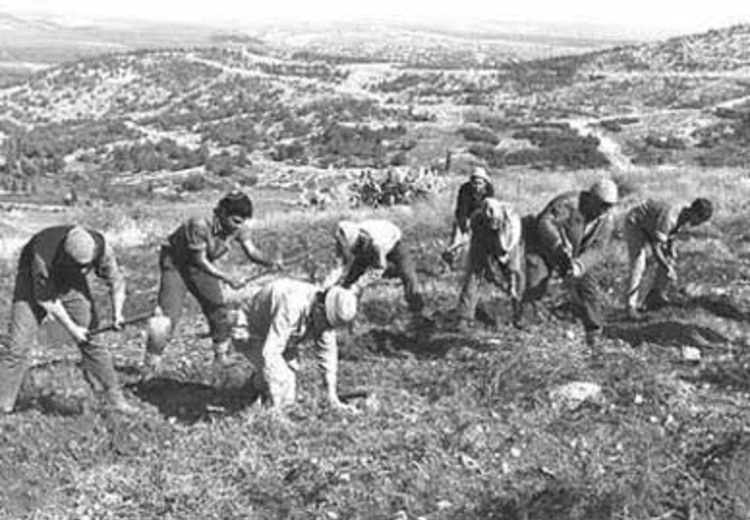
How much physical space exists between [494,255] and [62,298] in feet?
11.7

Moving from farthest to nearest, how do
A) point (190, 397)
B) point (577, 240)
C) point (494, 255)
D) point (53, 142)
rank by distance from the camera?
point (53, 142)
point (494, 255)
point (577, 240)
point (190, 397)

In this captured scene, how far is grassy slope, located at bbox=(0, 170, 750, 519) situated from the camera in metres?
6.59

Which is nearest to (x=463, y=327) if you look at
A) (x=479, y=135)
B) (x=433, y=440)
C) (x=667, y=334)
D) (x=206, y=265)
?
(x=667, y=334)

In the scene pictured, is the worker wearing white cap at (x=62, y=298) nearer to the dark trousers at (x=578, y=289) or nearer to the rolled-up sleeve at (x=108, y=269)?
the rolled-up sleeve at (x=108, y=269)

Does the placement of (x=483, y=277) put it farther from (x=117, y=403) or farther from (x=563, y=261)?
(x=117, y=403)

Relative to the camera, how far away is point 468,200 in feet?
33.8

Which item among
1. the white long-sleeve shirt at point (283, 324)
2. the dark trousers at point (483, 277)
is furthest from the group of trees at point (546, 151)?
the white long-sleeve shirt at point (283, 324)

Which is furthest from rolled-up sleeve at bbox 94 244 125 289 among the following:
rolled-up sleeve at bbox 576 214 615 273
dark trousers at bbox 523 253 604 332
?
rolled-up sleeve at bbox 576 214 615 273

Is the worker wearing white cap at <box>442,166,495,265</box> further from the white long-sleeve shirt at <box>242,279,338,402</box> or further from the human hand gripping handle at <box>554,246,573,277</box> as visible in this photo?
the white long-sleeve shirt at <box>242,279,338,402</box>

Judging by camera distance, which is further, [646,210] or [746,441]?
[646,210]

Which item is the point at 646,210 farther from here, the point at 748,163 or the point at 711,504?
the point at 748,163

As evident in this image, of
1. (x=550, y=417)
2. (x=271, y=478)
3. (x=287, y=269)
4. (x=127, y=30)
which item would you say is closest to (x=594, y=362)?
(x=550, y=417)

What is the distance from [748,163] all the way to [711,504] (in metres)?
27.6

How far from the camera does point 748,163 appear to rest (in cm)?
3200
